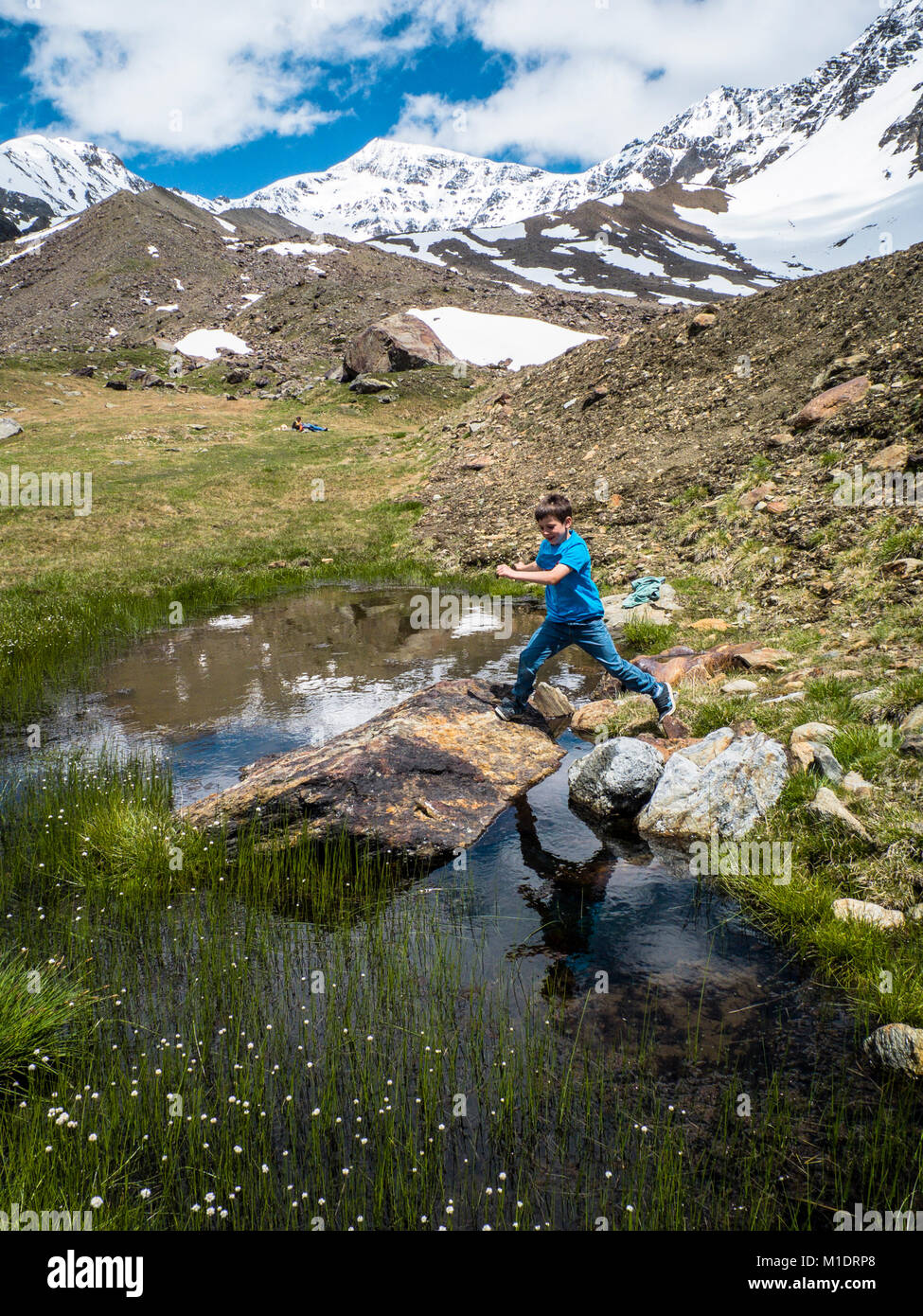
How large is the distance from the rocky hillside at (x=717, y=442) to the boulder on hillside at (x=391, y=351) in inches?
828

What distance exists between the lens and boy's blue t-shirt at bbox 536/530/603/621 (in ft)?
29.1

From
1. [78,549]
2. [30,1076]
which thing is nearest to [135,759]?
[30,1076]


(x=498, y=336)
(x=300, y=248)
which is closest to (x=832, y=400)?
(x=498, y=336)

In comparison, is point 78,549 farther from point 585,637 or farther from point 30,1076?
point 30,1076

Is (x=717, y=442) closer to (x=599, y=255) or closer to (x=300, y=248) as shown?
(x=300, y=248)

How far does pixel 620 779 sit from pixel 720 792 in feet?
3.51

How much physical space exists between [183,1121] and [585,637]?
6.91m

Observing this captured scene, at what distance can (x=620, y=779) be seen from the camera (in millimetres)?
8156

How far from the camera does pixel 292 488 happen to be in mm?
31688

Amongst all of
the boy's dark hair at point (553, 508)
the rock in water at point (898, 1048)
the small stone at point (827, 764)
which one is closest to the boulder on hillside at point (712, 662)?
the small stone at point (827, 764)

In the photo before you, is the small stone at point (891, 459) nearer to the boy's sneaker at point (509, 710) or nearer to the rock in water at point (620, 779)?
the boy's sneaker at point (509, 710)

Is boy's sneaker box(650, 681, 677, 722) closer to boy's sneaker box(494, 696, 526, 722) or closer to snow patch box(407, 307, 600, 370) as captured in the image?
boy's sneaker box(494, 696, 526, 722)
